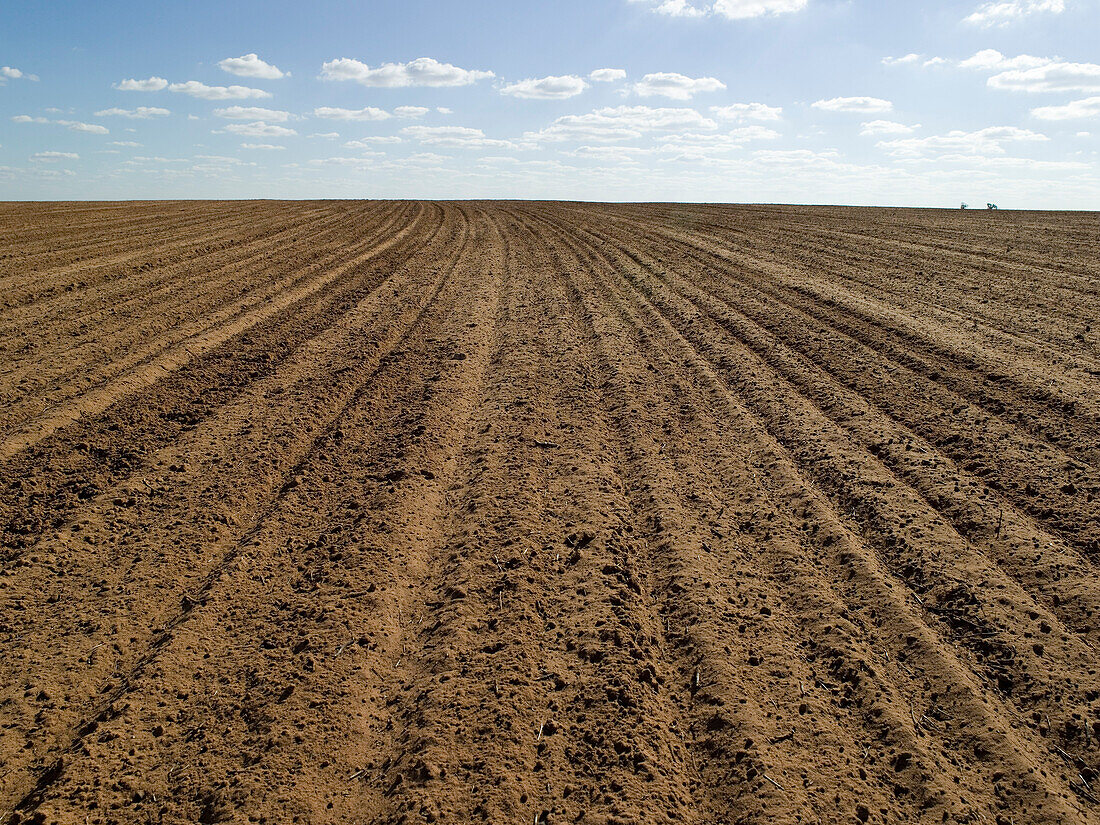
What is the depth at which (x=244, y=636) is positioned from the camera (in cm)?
299

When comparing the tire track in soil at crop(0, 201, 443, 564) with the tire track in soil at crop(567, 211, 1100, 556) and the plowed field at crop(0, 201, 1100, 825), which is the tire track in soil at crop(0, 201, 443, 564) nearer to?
the plowed field at crop(0, 201, 1100, 825)

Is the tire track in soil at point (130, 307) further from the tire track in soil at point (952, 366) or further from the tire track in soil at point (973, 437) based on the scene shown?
the tire track in soil at point (952, 366)

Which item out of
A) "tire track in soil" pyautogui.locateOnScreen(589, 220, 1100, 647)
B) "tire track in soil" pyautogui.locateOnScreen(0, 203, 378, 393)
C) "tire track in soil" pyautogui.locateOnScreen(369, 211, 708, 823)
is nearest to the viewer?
"tire track in soil" pyautogui.locateOnScreen(369, 211, 708, 823)

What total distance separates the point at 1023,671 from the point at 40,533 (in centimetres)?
510

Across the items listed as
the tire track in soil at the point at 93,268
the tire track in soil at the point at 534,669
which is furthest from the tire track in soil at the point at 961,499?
the tire track in soil at the point at 93,268

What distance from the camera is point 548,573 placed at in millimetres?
3447

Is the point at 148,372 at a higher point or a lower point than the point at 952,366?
lower

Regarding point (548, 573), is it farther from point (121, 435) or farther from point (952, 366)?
point (952, 366)

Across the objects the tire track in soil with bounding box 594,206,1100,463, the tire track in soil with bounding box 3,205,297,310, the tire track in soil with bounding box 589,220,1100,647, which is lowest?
the tire track in soil with bounding box 589,220,1100,647

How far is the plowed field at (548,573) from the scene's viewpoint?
91.5 inches

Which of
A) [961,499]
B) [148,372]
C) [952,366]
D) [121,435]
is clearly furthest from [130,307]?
[952,366]

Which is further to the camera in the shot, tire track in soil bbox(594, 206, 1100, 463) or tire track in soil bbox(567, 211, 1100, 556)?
tire track in soil bbox(594, 206, 1100, 463)

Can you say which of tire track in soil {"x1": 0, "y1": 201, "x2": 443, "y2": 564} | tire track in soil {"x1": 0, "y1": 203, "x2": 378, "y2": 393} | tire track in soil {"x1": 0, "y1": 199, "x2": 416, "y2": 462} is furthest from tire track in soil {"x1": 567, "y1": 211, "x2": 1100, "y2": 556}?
tire track in soil {"x1": 0, "y1": 203, "x2": 378, "y2": 393}

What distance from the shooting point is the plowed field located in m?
2.32
